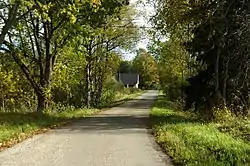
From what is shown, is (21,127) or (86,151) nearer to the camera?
(86,151)

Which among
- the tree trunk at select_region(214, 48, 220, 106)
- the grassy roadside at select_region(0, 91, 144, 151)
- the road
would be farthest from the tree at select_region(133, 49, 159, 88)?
the road

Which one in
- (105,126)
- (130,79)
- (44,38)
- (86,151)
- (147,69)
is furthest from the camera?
(130,79)

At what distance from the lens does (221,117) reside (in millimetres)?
23203

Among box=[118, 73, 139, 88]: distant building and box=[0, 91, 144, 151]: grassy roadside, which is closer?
box=[0, 91, 144, 151]: grassy roadside

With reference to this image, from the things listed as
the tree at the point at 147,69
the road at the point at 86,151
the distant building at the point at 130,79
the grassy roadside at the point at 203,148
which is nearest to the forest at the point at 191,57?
the grassy roadside at the point at 203,148

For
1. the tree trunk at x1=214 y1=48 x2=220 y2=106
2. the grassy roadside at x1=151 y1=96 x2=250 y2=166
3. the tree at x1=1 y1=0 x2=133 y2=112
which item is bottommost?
the grassy roadside at x1=151 y1=96 x2=250 y2=166

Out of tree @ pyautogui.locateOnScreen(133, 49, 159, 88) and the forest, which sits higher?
tree @ pyautogui.locateOnScreen(133, 49, 159, 88)

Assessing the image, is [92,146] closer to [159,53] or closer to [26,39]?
[26,39]

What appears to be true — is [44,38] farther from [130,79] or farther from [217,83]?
[130,79]

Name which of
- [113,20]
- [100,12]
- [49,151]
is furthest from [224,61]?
[113,20]

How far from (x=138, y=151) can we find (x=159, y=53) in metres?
39.1

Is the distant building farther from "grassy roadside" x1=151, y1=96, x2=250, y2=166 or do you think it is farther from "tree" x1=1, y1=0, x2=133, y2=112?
"grassy roadside" x1=151, y1=96, x2=250, y2=166

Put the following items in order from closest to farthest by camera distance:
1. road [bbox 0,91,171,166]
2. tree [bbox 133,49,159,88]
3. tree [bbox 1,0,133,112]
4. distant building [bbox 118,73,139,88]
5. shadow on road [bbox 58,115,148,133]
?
1. road [bbox 0,91,171,166]
2. shadow on road [bbox 58,115,148,133]
3. tree [bbox 1,0,133,112]
4. tree [bbox 133,49,159,88]
5. distant building [bbox 118,73,139,88]

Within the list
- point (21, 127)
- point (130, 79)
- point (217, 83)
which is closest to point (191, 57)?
point (217, 83)
